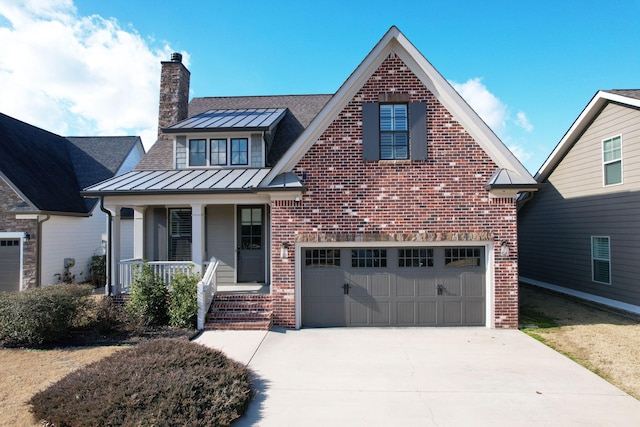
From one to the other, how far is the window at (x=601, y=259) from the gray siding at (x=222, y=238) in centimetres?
1172

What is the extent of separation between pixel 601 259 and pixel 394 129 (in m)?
8.31

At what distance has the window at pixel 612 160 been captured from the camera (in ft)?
35.1

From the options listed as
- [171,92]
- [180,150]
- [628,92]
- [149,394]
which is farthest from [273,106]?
[149,394]

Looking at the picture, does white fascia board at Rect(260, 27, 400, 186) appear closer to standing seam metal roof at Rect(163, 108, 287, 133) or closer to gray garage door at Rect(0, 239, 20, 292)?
standing seam metal roof at Rect(163, 108, 287, 133)

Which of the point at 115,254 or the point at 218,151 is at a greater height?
the point at 218,151

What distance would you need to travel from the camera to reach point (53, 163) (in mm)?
16125

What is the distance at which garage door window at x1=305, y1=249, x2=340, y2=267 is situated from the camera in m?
9.10

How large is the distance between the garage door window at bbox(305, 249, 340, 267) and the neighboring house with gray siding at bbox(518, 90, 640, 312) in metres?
5.37

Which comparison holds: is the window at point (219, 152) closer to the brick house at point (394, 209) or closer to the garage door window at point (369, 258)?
the brick house at point (394, 209)

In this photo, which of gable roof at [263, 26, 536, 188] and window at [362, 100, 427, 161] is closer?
gable roof at [263, 26, 536, 188]

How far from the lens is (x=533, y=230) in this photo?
15227 millimetres

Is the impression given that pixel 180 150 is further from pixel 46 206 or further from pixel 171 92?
pixel 46 206

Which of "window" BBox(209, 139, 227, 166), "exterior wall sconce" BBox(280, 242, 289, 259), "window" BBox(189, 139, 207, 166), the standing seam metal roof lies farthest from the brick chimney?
"exterior wall sconce" BBox(280, 242, 289, 259)

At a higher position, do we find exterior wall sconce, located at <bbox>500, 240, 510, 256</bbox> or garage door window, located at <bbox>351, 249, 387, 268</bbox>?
exterior wall sconce, located at <bbox>500, 240, 510, 256</bbox>
